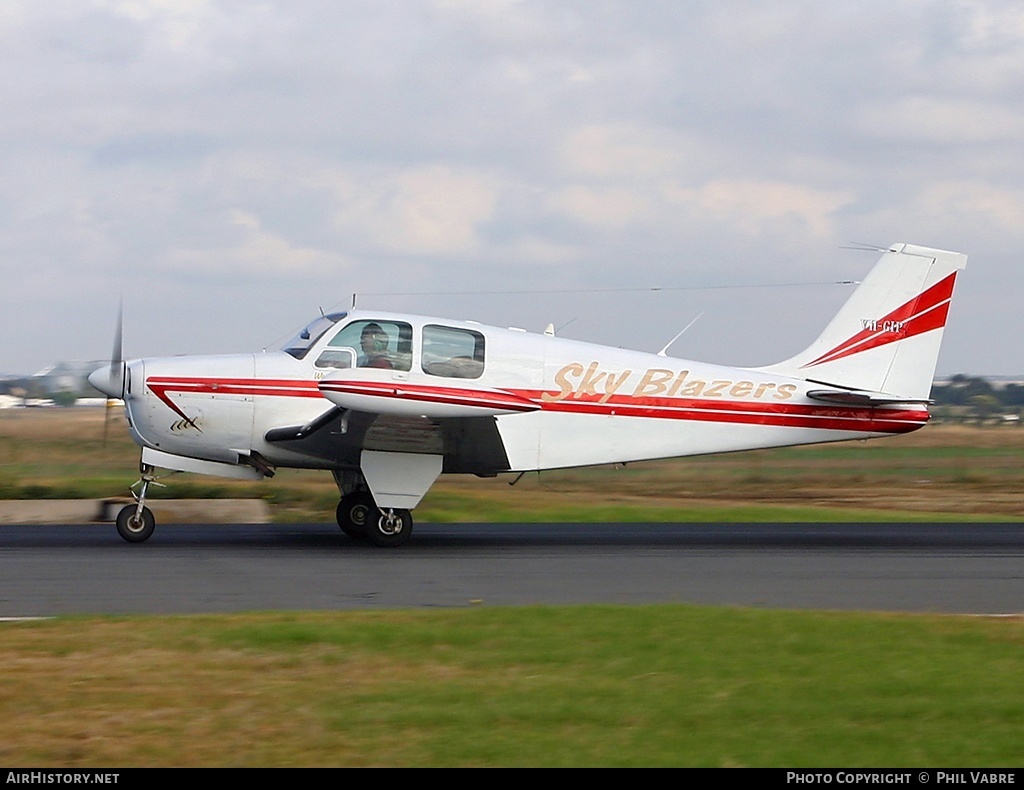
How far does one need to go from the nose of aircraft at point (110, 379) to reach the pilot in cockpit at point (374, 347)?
8.50ft

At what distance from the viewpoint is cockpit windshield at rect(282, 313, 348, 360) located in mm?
12258

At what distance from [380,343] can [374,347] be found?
0.07 meters

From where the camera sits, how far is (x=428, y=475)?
40.4 ft

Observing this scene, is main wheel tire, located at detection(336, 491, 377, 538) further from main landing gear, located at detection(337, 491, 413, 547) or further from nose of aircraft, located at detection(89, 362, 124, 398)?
nose of aircraft, located at detection(89, 362, 124, 398)

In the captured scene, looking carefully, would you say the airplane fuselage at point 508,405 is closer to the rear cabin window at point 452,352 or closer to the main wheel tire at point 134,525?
the rear cabin window at point 452,352

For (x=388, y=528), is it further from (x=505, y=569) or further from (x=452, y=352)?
(x=505, y=569)

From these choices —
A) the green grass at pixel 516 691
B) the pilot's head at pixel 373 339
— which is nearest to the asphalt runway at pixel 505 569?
the green grass at pixel 516 691

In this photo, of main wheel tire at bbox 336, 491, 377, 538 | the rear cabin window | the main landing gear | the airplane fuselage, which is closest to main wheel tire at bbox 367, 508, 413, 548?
the main landing gear

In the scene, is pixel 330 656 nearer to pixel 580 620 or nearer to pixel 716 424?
pixel 580 620

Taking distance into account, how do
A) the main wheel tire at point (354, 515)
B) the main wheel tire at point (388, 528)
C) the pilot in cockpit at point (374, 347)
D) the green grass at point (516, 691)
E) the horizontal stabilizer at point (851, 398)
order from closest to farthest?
the green grass at point (516, 691)
the pilot in cockpit at point (374, 347)
the main wheel tire at point (388, 528)
the main wheel tire at point (354, 515)
the horizontal stabilizer at point (851, 398)

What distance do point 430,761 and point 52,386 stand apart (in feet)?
37.4

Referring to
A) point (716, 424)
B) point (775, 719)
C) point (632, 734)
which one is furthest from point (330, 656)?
point (716, 424)

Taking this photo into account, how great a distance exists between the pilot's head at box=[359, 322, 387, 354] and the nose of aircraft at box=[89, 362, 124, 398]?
2.63m

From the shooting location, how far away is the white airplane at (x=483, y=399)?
471 inches
